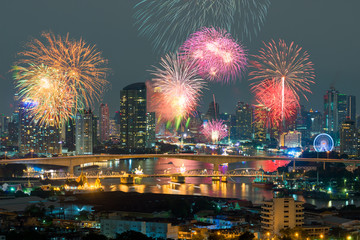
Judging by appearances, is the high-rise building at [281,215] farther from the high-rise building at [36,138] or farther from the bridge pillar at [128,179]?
the high-rise building at [36,138]

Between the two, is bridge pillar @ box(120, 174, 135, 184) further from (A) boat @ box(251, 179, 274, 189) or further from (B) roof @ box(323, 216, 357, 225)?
(B) roof @ box(323, 216, 357, 225)

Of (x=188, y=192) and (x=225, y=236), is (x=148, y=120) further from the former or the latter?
(x=225, y=236)

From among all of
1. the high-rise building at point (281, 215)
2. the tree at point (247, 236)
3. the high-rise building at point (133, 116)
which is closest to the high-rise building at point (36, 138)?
the high-rise building at point (133, 116)

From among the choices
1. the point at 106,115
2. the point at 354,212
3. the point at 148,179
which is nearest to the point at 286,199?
the point at 354,212

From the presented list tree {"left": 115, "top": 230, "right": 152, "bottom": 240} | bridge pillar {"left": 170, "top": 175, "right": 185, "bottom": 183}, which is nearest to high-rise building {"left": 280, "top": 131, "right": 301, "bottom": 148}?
bridge pillar {"left": 170, "top": 175, "right": 185, "bottom": 183}

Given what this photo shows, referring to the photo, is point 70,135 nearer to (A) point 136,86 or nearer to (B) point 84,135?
(B) point 84,135

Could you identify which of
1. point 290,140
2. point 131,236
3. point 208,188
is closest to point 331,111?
point 290,140
